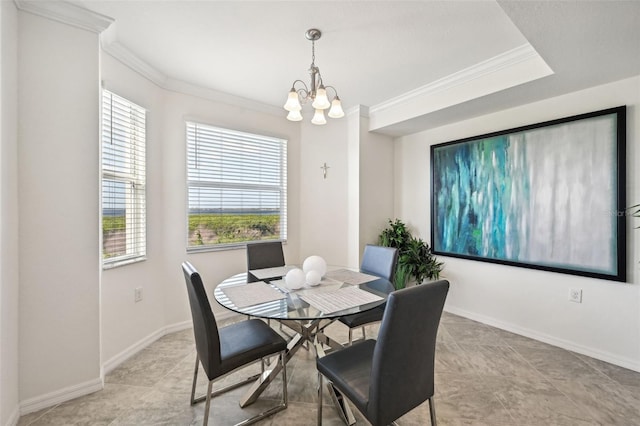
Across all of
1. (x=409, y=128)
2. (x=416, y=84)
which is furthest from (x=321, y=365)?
(x=409, y=128)

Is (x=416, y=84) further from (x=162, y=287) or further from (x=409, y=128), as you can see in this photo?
(x=162, y=287)

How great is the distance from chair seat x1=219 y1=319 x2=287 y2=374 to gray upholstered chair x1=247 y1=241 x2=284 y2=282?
2.65ft

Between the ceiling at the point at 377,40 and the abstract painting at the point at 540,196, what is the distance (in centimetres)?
39

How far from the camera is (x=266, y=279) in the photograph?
7.23 feet

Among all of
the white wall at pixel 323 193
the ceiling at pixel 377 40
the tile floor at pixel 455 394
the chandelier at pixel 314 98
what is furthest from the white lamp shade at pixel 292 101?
the tile floor at pixel 455 394

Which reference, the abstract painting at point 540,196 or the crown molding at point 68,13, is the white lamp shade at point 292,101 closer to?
the crown molding at point 68,13

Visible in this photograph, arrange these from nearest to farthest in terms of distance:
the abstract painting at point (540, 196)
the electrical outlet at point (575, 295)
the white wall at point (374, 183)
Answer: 1. the abstract painting at point (540, 196)
2. the electrical outlet at point (575, 295)
3. the white wall at point (374, 183)

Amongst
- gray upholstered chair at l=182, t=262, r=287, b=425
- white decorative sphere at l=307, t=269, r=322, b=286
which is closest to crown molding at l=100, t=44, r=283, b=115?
gray upholstered chair at l=182, t=262, r=287, b=425

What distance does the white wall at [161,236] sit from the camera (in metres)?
2.29

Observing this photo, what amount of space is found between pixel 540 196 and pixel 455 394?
196 cm

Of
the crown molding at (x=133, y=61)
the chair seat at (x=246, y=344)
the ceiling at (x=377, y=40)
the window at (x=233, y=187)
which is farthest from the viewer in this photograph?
the window at (x=233, y=187)

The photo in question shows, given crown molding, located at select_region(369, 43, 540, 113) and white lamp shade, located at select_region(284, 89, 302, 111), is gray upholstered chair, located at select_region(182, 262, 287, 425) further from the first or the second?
crown molding, located at select_region(369, 43, 540, 113)

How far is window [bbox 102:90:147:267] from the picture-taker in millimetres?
2256

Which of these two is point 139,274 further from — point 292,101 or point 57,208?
point 292,101
